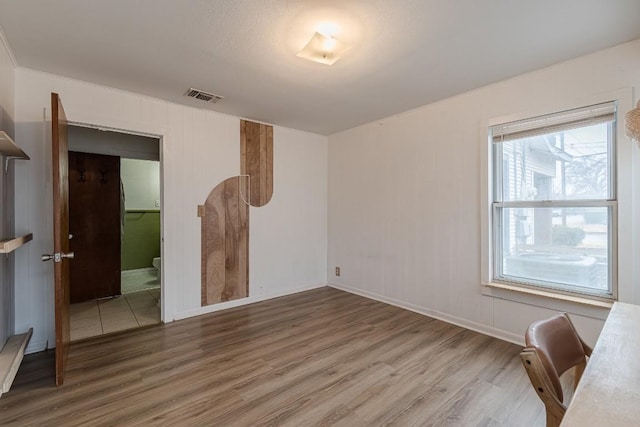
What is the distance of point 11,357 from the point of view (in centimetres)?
202

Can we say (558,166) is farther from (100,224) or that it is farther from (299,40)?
(100,224)

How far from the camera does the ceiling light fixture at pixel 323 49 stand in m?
2.04

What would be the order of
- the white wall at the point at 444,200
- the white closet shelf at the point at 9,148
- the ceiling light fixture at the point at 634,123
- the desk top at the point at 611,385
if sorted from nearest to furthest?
1. the desk top at the point at 611,385
2. the ceiling light fixture at the point at 634,123
3. the white closet shelf at the point at 9,148
4. the white wall at the point at 444,200

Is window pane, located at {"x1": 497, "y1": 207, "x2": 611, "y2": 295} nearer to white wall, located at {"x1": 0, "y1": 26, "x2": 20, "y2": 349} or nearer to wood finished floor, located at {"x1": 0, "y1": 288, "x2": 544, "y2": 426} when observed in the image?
wood finished floor, located at {"x1": 0, "y1": 288, "x2": 544, "y2": 426}

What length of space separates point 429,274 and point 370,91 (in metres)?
2.10

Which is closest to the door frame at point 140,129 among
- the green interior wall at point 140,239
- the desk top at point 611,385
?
the green interior wall at point 140,239

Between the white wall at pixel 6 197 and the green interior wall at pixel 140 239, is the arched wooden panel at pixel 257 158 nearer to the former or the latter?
the white wall at pixel 6 197

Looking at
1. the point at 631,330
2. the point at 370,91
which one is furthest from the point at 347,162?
the point at 631,330

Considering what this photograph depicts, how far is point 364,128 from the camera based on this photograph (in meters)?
4.13

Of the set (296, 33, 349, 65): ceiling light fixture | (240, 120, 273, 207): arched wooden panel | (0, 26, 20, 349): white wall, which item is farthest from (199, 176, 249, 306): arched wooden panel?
(296, 33, 349, 65): ceiling light fixture

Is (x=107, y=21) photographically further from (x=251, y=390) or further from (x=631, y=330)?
(x=631, y=330)

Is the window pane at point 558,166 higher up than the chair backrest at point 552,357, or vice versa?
the window pane at point 558,166

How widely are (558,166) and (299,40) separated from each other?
2387 millimetres

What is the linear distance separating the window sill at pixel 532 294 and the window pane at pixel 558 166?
31.9 inches
